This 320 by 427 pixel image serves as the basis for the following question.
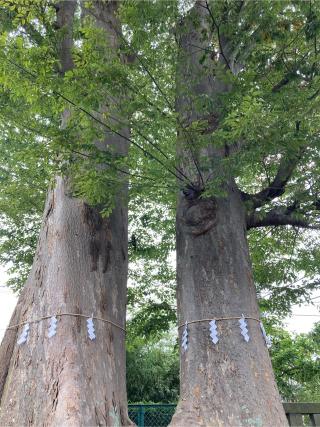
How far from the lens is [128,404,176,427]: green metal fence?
594 cm

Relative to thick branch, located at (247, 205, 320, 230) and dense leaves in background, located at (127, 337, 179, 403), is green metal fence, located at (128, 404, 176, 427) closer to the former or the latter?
dense leaves in background, located at (127, 337, 179, 403)

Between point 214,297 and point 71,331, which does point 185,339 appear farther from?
point 71,331

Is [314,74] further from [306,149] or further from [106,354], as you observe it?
[106,354]

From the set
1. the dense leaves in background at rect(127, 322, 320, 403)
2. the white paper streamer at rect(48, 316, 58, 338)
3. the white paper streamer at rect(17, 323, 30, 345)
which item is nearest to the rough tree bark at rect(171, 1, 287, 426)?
the white paper streamer at rect(48, 316, 58, 338)

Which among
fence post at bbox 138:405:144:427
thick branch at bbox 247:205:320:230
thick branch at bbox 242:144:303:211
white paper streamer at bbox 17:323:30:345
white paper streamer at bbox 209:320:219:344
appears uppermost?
thick branch at bbox 242:144:303:211

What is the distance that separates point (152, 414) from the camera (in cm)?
612

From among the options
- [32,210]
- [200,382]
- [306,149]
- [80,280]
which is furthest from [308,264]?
[32,210]

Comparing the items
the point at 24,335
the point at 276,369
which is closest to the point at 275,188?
the point at 24,335

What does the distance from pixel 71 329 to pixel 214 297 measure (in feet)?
3.51

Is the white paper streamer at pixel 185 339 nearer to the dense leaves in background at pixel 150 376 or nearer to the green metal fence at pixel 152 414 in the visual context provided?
the green metal fence at pixel 152 414

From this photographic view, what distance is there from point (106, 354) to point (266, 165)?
6.89ft

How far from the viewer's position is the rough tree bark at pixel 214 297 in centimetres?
247

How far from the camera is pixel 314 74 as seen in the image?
3.13m

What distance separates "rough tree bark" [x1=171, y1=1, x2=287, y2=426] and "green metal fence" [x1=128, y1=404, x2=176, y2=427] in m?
3.66
